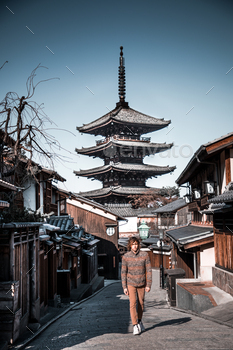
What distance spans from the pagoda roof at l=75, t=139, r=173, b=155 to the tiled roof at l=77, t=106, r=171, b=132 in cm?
239

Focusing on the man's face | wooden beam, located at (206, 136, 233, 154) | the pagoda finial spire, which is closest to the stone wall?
wooden beam, located at (206, 136, 233, 154)

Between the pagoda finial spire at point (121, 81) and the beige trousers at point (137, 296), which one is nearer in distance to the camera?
the beige trousers at point (137, 296)

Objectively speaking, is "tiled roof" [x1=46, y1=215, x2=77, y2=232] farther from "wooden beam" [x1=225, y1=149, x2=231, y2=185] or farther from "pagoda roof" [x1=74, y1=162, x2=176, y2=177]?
"pagoda roof" [x1=74, y1=162, x2=176, y2=177]

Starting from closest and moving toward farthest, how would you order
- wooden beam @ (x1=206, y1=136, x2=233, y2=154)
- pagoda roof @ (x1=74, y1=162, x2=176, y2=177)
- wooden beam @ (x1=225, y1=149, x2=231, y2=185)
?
wooden beam @ (x1=206, y1=136, x2=233, y2=154)
wooden beam @ (x1=225, y1=149, x2=231, y2=185)
pagoda roof @ (x1=74, y1=162, x2=176, y2=177)

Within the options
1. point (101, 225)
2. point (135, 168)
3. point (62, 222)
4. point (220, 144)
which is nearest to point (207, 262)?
point (220, 144)

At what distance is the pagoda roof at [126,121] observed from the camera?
4339 centimetres

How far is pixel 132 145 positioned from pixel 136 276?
123 feet

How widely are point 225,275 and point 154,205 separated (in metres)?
35.6

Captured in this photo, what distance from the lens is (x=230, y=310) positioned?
8414 millimetres

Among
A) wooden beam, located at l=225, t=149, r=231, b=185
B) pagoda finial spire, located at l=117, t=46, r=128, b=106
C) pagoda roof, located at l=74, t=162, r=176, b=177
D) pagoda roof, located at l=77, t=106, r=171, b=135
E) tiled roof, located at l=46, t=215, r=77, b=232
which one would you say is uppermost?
pagoda finial spire, located at l=117, t=46, r=128, b=106

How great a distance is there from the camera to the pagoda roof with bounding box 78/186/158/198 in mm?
42531

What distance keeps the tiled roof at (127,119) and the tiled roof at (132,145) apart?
242 cm

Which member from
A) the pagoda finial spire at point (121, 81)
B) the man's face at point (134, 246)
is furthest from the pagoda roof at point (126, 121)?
the man's face at point (134, 246)

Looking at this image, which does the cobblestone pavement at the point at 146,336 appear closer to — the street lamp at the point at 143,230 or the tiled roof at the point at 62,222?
the tiled roof at the point at 62,222
